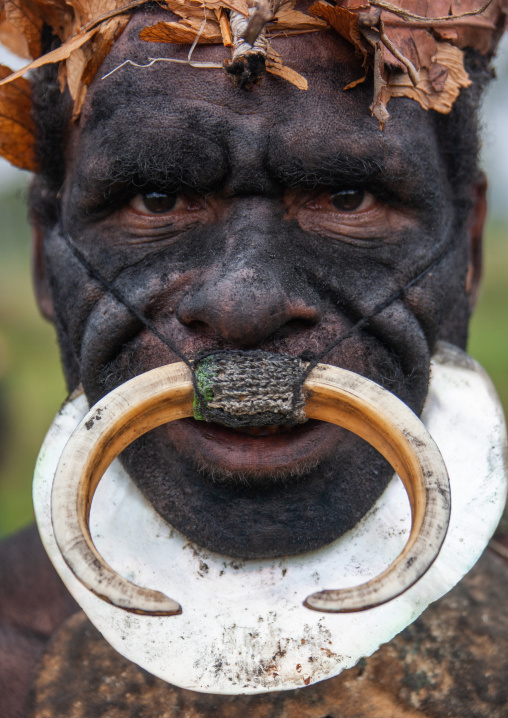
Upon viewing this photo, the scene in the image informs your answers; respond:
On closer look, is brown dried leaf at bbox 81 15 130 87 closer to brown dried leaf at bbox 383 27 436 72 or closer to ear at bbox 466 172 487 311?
brown dried leaf at bbox 383 27 436 72

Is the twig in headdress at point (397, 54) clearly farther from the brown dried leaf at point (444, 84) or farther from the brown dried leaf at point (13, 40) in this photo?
the brown dried leaf at point (13, 40)

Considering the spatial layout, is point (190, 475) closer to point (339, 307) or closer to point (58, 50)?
point (339, 307)

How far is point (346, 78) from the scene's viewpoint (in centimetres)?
226

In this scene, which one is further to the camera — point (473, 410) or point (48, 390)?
point (48, 390)

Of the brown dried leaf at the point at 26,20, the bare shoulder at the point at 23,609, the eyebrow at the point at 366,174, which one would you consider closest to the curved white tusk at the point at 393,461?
the eyebrow at the point at 366,174

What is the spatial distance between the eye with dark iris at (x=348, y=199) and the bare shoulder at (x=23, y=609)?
1.65 meters

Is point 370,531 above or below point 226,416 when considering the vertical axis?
below

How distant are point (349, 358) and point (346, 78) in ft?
2.52

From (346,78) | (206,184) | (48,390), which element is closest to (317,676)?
(206,184)

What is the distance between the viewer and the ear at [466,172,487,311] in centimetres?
302

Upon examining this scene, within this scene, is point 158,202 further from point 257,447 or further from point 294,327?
point 257,447

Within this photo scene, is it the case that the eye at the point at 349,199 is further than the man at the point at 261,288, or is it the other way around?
the eye at the point at 349,199

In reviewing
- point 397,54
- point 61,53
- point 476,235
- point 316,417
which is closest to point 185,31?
point 61,53

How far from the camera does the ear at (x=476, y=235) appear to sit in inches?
119
